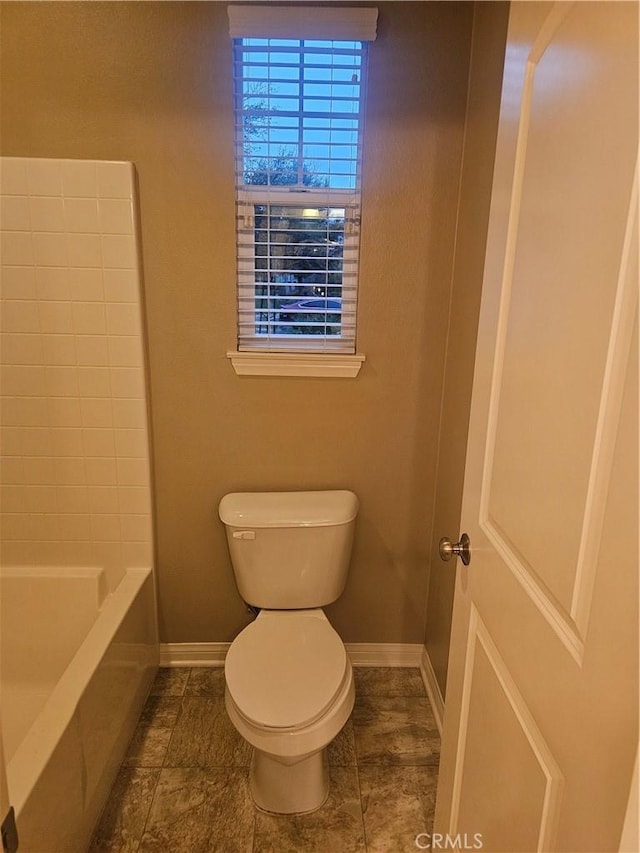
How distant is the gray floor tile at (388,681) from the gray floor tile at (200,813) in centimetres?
57

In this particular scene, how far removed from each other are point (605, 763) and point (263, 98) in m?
1.83

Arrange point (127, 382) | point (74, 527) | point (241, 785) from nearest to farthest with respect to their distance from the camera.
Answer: point (241, 785) → point (127, 382) → point (74, 527)

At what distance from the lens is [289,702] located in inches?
54.8

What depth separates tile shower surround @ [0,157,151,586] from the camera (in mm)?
1657

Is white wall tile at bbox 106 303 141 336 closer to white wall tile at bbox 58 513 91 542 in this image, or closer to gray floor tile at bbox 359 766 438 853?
white wall tile at bbox 58 513 91 542

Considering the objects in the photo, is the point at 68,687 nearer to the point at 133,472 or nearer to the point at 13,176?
the point at 133,472

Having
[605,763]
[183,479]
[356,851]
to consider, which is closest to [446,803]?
[356,851]

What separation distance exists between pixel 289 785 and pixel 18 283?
→ 5.71 feet

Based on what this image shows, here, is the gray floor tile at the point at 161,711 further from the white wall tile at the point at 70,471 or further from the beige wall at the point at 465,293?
the beige wall at the point at 465,293

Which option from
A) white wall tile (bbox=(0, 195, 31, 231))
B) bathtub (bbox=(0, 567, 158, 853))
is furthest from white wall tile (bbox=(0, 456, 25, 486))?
white wall tile (bbox=(0, 195, 31, 231))

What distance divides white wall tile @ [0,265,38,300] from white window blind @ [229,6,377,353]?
66 cm

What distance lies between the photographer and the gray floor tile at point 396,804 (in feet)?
4.79

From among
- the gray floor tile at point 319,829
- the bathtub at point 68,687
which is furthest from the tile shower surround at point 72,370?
the gray floor tile at point 319,829

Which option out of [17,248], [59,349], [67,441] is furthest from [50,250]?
[67,441]
